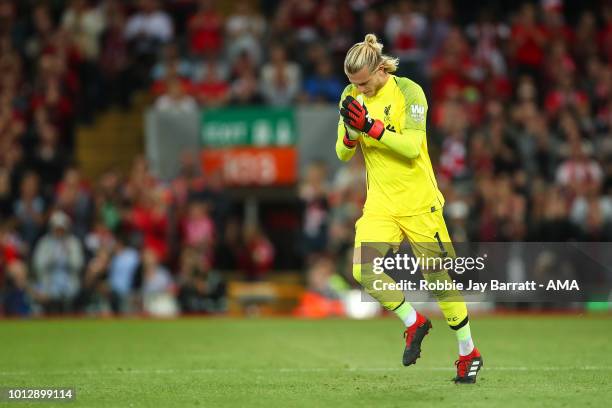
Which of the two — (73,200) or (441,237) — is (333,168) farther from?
(441,237)

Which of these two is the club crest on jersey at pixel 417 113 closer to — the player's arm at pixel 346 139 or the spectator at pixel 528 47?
the player's arm at pixel 346 139

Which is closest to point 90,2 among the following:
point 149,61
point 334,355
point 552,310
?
point 149,61

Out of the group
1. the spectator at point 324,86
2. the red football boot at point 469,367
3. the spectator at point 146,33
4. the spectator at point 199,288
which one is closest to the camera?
Result: the red football boot at point 469,367

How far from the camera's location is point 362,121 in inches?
320

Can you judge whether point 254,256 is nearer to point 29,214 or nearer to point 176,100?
point 176,100

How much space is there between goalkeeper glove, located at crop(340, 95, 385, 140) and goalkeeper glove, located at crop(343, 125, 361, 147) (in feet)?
0.69

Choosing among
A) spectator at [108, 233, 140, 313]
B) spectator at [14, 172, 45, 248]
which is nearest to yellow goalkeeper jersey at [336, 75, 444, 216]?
spectator at [108, 233, 140, 313]

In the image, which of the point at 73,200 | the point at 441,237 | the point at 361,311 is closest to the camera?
the point at 441,237

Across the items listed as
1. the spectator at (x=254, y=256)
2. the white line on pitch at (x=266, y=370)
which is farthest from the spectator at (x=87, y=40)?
the white line on pitch at (x=266, y=370)

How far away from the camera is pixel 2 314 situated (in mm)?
16766

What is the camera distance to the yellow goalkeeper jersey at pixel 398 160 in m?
8.51

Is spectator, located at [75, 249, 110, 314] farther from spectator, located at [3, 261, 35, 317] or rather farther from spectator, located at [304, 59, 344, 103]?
spectator, located at [304, 59, 344, 103]

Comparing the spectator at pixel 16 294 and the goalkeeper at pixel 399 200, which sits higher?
the goalkeeper at pixel 399 200

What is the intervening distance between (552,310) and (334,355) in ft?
20.8
